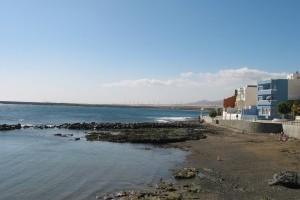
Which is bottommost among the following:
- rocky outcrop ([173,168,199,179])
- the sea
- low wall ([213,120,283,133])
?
the sea

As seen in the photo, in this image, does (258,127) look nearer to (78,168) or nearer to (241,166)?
(241,166)

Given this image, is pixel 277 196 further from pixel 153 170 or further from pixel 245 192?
pixel 153 170

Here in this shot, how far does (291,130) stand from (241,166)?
23410 mm

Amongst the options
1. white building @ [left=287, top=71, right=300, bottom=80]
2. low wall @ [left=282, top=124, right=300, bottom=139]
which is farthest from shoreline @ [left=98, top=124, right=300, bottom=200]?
white building @ [left=287, top=71, right=300, bottom=80]

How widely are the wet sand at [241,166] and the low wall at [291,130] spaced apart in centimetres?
249

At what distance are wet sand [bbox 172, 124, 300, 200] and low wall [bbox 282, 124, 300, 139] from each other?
8.17 feet

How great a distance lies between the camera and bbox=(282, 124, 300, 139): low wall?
50688mm

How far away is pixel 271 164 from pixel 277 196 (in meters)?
11.0

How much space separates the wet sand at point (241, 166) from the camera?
2327cm

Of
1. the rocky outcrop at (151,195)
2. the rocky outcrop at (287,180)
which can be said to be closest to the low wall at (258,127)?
the rocky outcrop at (287,180)

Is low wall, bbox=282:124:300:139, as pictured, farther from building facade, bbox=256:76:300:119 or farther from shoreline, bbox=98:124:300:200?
building facade, bbox=256:76:300:119

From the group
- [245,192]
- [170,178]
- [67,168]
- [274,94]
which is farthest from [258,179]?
[274,94]

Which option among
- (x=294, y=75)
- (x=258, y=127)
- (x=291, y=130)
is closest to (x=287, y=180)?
(x=291, y=130)

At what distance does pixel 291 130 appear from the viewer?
53.2 meters
